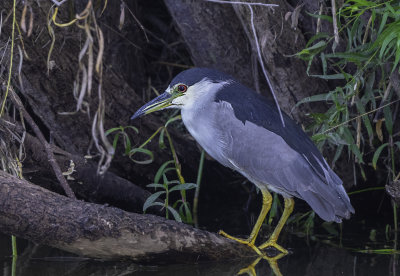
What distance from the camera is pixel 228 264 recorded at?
9.48 ft

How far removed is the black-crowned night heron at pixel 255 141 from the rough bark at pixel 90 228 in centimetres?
46

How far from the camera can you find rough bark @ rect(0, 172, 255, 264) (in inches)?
96.5

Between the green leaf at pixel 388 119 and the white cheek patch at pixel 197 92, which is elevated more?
the white cheek patch at pixel 197 92

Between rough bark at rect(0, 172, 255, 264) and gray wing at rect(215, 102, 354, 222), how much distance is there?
524mm

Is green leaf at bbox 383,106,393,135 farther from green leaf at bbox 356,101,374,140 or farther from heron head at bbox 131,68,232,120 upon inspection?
heron head at bbox 131,68,232,120

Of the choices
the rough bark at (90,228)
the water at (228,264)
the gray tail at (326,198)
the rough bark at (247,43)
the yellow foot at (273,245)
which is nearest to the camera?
the rough bark at (90,228)

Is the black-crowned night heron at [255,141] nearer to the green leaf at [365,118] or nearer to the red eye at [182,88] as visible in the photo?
the red eye at [182,88]

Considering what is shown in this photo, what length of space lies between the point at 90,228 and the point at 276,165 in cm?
103

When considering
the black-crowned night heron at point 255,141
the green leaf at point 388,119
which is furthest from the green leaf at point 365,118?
the black-crowned night heron at point 255,141

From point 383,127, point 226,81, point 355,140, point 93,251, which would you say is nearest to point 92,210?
point 93,251

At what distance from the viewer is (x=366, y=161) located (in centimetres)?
374

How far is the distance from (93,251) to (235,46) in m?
1.62

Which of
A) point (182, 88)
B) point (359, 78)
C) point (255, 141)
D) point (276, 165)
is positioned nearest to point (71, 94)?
point (182, 88)

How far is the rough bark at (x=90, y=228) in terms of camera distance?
245 centimetres
